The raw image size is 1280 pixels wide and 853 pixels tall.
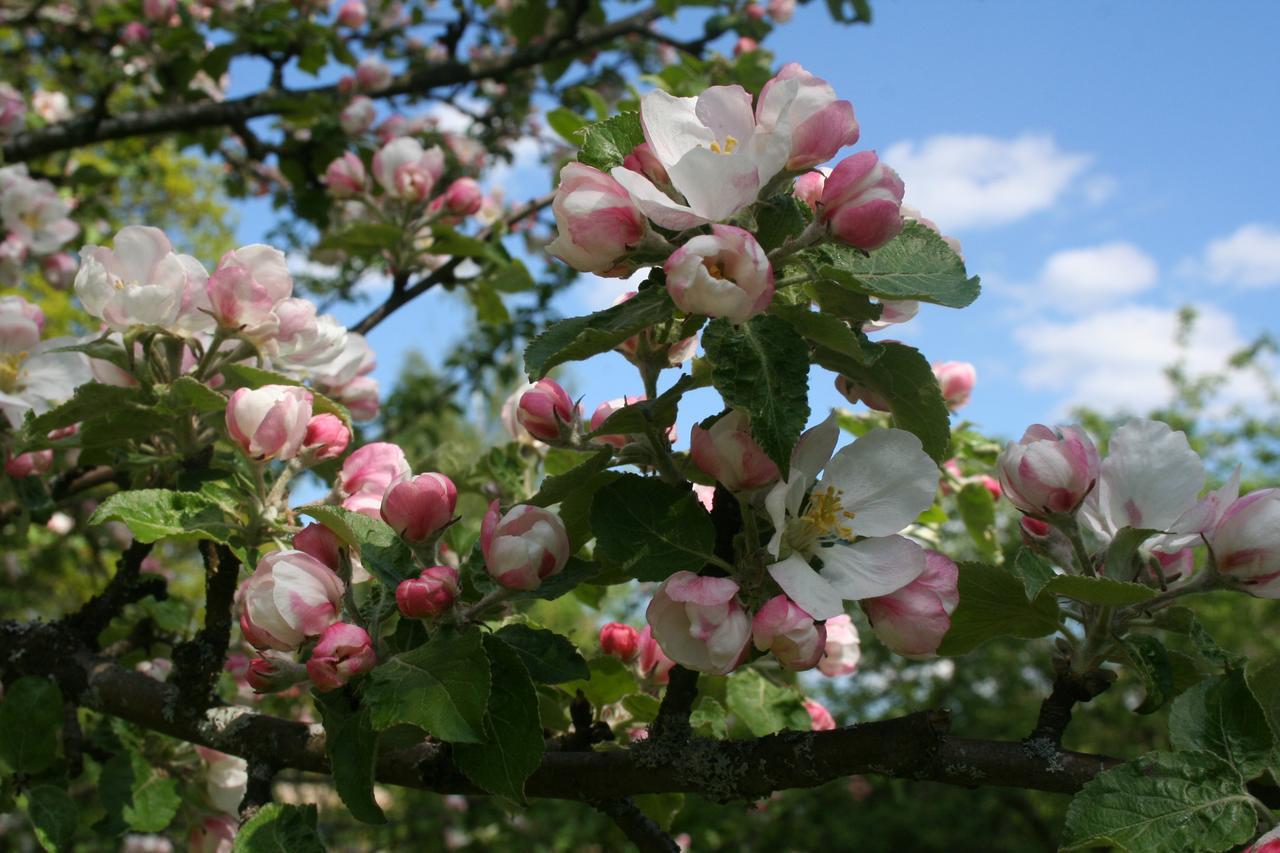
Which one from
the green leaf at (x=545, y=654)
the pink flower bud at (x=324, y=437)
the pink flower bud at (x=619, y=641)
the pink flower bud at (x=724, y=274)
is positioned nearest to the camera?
the pink flower bud at (x=724, y=274)

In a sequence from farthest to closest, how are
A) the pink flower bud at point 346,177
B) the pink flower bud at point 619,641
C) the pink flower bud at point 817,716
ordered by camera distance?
the pink flower bud at point 346,177
the pink flower bud at point 817,716
the pink flower bud at point 619,641

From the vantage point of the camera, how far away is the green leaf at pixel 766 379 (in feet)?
2.78

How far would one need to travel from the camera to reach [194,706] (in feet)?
4.37

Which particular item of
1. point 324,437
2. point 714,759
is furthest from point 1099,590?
point 324,437

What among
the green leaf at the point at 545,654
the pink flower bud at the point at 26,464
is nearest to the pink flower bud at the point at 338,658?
the green leaf at the point at 545,654

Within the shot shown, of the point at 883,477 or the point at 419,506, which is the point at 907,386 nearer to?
the point at 883,477

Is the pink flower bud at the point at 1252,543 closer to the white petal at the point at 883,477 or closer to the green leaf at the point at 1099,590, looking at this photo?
the green leaf at the point at 1099,590

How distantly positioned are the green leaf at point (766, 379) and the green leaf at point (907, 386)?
124mm

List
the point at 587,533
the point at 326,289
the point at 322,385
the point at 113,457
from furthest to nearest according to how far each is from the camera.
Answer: the point at 326,289, the point at 322,385, the point at 113,457, the point at 587,533

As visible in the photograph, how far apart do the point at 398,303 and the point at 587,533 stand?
4.38ft

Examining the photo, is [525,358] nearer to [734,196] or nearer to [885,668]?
[734,196]

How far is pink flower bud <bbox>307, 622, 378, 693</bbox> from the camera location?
3.12 feet

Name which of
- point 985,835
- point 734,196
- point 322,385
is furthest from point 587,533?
point 985,835

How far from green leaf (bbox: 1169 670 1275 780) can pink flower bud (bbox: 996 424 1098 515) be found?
20cm
